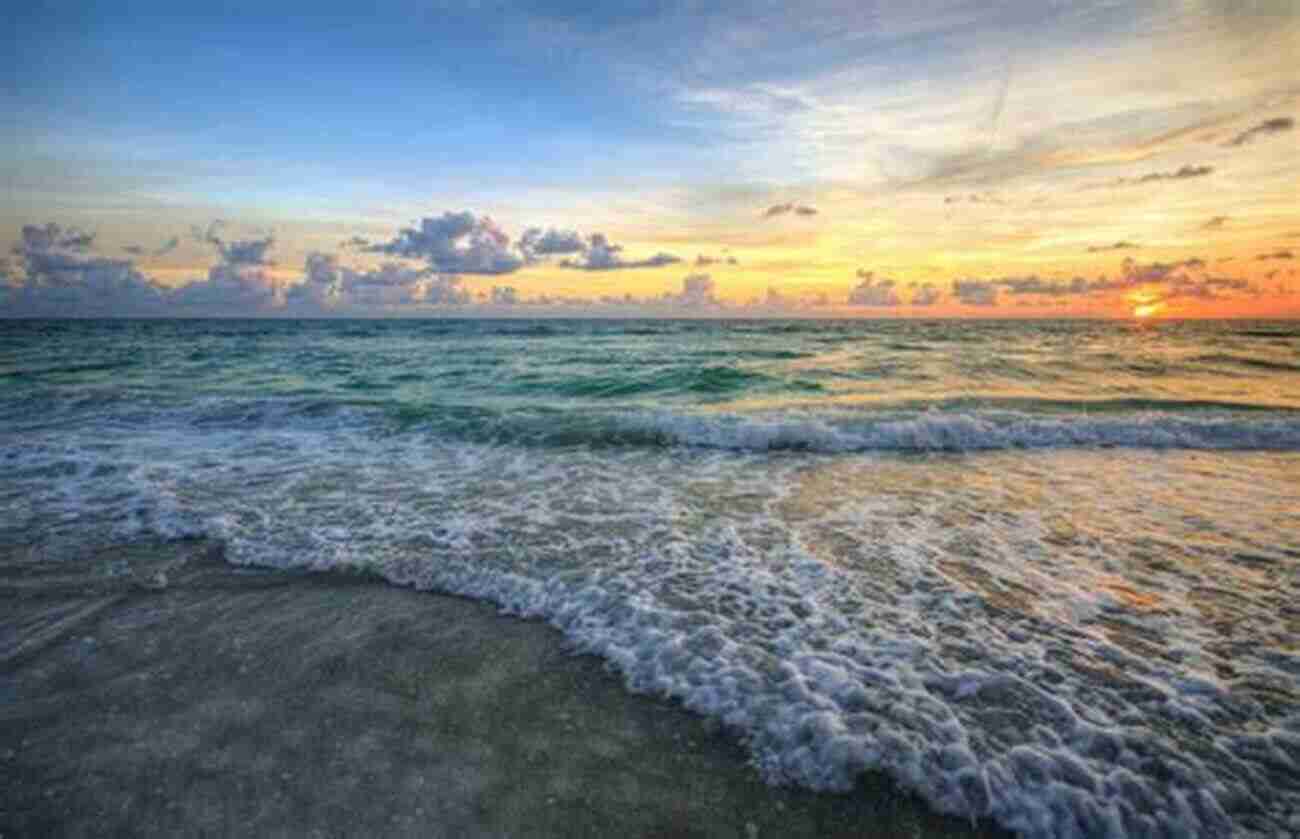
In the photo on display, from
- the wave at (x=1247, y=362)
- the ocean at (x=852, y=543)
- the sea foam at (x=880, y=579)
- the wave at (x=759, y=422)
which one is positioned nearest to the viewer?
the sea foam at (x=880, y=579)

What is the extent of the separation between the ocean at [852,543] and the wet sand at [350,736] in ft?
1.11

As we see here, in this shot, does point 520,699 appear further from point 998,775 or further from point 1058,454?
point 1058,454

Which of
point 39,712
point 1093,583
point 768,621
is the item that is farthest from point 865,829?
point 39,712

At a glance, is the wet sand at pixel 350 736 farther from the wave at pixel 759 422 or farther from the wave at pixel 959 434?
the wave at pixel 959 434

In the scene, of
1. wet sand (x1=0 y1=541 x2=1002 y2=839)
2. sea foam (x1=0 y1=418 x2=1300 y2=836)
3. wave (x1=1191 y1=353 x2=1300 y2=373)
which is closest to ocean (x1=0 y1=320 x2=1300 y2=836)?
sea foam (x1=0 y1=418 x2=1300 y2=836)

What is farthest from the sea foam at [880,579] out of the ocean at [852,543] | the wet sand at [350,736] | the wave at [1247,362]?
the wave at [1247,362]

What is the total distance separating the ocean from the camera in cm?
368

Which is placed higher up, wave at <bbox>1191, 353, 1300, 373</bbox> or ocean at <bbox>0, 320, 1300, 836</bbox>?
wave at <bbox>1191, 353, 1300, 373</bbox>

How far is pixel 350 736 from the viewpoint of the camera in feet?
12.4

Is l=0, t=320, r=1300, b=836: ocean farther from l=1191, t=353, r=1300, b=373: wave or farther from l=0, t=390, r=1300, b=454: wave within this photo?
l=1191, t=353, r=1300, b=373: wave

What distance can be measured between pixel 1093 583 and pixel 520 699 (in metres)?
5.44

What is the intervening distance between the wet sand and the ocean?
0.34m

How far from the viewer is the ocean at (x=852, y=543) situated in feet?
12.1

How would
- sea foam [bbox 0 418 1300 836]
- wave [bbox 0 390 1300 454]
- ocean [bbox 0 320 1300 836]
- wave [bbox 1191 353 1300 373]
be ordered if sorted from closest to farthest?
1. sea foam [bbox 0 418 1300 836]
2. ocean [bbox 0 320 1300 836]
3. wave [bbox 0 390 1300 454]
4. wave [bbox 1191 353 1300 373]
